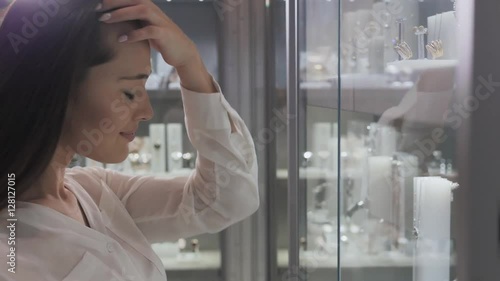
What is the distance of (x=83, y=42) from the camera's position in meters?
0.46

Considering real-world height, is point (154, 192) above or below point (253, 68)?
below

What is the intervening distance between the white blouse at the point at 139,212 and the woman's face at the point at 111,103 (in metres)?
0.06

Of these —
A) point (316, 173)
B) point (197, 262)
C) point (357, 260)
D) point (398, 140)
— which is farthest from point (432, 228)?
point (197, 262)

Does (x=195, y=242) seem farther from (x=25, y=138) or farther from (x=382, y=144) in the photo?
(x=25, y=138)

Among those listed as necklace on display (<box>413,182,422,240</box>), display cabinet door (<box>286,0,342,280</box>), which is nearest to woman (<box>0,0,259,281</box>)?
necklace on display (<box>413,182,422,240</box>)

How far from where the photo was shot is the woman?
1.48 ft

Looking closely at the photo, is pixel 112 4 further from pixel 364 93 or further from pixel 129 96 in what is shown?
pixel 364 93

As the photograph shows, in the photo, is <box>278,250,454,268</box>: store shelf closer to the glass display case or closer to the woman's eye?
the glass display case

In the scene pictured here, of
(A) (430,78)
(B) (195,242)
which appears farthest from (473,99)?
(B) (195,242)

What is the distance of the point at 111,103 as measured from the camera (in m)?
0.49

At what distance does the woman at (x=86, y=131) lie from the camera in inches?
17.7

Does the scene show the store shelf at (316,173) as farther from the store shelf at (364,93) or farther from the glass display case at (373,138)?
the store shelf at (364,93)

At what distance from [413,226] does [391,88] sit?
0.18 m

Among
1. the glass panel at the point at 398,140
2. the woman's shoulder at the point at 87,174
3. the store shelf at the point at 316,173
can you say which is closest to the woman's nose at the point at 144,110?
the woman's shoulder at the point at 87,174
